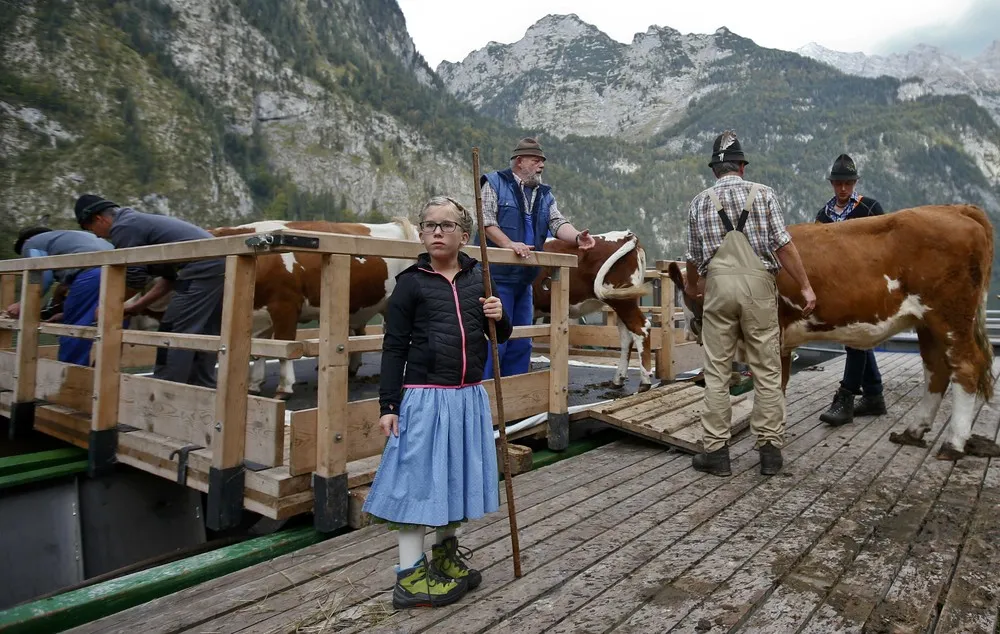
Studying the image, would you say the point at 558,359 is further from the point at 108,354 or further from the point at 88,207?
the point at 88,207

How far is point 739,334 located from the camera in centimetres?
383

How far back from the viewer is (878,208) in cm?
517

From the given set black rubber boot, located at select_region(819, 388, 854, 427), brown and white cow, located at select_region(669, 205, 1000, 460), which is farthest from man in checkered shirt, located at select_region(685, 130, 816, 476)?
black rubber boot, located at select_region(819, 388, 854, 427)

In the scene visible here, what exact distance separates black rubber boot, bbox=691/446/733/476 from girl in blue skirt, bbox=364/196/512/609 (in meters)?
1.99

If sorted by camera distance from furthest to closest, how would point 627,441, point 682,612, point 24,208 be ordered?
point 24,208 < point 627,441 < point 682,612

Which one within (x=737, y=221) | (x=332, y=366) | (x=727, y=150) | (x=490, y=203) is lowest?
(x=332, y=366)

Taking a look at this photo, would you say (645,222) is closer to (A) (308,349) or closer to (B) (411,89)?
(B) (411,89)

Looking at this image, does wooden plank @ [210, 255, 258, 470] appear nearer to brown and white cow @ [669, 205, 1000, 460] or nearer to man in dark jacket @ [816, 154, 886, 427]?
brown and white cow @ [669, 205, 1000, 460]

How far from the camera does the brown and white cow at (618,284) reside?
22.3 ft

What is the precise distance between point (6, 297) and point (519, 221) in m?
4.88

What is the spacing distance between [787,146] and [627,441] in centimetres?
18248

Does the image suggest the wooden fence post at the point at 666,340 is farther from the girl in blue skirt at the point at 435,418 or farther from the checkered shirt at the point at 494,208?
the girl in blue skirt at the point at 435,418

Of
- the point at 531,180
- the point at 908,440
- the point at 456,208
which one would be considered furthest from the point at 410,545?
the point at 908,440

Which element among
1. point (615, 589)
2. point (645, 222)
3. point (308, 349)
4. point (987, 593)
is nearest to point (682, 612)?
point (615, 589)
